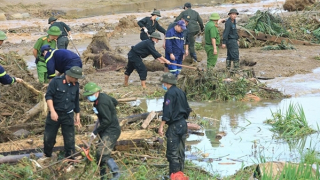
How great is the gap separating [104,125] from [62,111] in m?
0.81

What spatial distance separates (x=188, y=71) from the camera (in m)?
12.8

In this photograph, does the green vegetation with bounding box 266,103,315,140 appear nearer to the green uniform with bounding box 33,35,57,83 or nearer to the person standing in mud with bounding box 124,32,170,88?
the person standing in mud with bounding box 124,32,170,88

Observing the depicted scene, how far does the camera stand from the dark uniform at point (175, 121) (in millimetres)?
7371

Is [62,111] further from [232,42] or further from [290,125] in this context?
[232,42]

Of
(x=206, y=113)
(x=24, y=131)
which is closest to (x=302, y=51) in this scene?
(x=206, y=113)

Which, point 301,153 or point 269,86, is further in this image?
point 269,86

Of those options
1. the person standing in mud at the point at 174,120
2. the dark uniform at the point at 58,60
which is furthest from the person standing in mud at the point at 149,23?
the person standing in mud at the point at 174,120

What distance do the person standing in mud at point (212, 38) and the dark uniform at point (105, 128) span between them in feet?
21.3

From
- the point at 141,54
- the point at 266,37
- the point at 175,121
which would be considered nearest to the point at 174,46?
the point at 141,54

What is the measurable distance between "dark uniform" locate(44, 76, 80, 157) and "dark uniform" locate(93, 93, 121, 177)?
24.9 inches

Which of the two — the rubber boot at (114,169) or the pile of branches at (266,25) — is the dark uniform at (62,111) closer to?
the rubber boot at (114,169)

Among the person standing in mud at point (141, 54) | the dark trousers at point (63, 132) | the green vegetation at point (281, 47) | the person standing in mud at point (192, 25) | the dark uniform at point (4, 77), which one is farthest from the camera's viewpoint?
the green vegetation at point (281, 47)

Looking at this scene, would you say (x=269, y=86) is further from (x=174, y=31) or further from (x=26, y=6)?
(x=26, y=6)

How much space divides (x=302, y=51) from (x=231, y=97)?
6.80m
